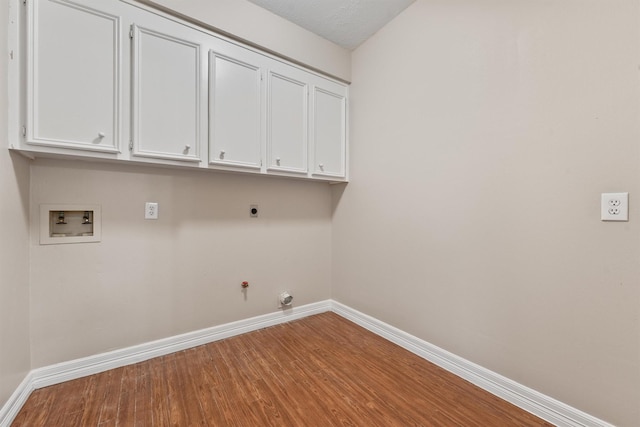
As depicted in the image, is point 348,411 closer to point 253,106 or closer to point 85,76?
point 253,106

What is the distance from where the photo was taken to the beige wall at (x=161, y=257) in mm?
1604

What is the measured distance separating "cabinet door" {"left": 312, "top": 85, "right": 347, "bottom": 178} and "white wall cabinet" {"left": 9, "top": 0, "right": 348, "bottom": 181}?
36mm

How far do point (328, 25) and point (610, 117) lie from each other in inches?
78.4

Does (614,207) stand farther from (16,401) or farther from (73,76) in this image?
(16,401)

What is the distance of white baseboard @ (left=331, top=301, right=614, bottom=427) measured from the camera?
1.28 m

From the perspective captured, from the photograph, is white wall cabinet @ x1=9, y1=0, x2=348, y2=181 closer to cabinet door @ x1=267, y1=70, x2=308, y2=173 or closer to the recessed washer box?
cabinet door @ x1=267, y1=70, x2=308, y2=173

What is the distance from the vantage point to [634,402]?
1121 mm

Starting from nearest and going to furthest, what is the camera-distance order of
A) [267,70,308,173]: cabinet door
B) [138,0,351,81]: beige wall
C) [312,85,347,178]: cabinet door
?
[138,0,351,81]: beige wall
[267,70,308,173]: cabinet door
[312,85,347,178]: cabinet door

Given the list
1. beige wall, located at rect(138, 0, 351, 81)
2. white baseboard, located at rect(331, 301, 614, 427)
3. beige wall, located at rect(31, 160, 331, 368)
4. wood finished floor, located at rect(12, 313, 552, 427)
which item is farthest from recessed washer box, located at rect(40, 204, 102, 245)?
white baseboard, located at rect(331, 301, 614, 427)

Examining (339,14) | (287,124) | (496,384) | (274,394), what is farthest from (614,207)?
(339,14)

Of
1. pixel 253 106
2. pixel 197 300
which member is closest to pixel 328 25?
pixel 253 106

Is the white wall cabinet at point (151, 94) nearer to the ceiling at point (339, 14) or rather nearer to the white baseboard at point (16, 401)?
the ceiling at point (339, 14)

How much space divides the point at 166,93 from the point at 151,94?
0.09 meters

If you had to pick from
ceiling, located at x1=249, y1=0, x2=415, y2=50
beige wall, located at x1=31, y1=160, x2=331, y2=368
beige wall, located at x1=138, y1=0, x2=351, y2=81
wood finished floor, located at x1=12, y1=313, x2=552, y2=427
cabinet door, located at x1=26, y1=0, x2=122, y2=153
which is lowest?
wood finished floor, located at x1=12, y1=313, x2=552, y2=427
